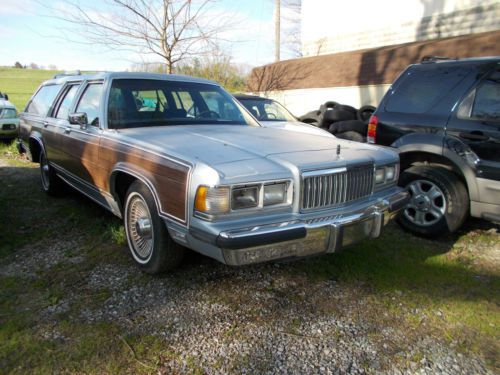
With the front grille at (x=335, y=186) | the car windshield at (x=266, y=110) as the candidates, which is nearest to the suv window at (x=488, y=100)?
the front grille at (x=335, y=186)

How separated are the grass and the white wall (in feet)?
19.5

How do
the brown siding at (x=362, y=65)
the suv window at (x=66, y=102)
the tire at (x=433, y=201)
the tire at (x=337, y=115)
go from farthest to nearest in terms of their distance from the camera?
the brown siding at (x=362, y=65), the tire at (x=337, y=115), the suv window at (x=66, y=102), the tire at (x=433, y=201)

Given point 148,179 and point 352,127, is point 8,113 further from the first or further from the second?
point 148,179

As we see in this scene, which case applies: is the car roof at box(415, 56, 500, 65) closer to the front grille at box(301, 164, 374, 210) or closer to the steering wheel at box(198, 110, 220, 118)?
the front grille at box(301, 164, 374, 210)

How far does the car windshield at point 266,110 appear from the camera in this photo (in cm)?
758

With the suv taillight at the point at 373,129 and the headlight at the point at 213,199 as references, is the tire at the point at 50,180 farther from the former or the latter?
the suv taillight at the point at 373,129

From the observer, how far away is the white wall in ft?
32.6

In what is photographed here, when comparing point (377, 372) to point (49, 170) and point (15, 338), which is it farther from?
point (49, 170)

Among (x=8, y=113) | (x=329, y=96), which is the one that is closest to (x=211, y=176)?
(x=329, y=96)

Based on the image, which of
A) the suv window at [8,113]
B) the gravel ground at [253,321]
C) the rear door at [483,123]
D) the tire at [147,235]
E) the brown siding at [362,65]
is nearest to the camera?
the gravel ground at [253,321]

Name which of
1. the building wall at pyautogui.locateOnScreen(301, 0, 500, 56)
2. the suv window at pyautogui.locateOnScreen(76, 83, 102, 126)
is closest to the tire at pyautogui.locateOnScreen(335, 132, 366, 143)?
the suv window at pyautogui.locateOnScreen(76, 83, 102, 126)

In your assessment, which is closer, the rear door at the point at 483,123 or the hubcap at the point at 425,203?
the rear door at the point at 483,123

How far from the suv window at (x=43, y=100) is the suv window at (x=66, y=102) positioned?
366mm

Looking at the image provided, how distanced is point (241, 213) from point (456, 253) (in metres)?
2.62
